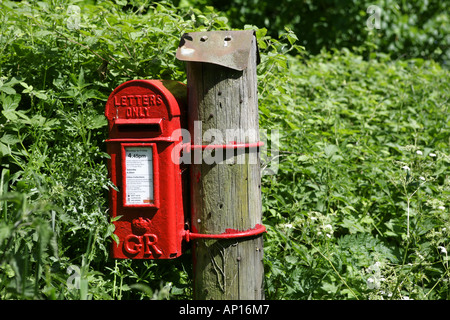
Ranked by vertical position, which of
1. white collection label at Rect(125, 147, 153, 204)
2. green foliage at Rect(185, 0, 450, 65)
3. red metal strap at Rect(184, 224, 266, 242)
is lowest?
red metal strap at Rect(184, 224, 266, 242)

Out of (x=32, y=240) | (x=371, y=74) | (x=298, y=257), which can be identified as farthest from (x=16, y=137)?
(x=371, y=74)

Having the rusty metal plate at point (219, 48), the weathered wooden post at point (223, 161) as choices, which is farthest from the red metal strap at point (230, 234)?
the rusty metal plate at point (219, 48)

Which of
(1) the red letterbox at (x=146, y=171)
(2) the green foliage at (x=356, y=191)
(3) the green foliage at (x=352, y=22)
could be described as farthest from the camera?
(3) the green foliage at (x=352, y=22)

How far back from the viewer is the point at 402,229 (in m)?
3.70

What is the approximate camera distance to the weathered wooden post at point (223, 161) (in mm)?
2635

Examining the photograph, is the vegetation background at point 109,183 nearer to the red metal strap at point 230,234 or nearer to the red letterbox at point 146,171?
the red letterbox at point 146,171

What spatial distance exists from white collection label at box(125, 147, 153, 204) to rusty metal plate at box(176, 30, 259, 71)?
55 centimetres

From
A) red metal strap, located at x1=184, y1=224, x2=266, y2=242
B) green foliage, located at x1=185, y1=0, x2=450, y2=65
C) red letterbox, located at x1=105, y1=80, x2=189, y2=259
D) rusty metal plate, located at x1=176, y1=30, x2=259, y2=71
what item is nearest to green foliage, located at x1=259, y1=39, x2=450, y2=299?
red metal strap, located at x1=184, y1=224, x2=266, y2=242

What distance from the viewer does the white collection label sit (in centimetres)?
272

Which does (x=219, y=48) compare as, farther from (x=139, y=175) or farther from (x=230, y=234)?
(x=230, y=234)

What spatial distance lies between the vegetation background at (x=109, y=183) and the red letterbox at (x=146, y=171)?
0.39 feet

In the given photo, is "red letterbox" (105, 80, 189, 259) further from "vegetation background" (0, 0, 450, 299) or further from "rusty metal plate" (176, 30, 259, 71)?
"rusty metal plate" (176, 30, 259, 71)

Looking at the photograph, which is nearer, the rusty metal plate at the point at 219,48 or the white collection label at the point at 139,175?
the rusty metal plate at the point at 219,48
